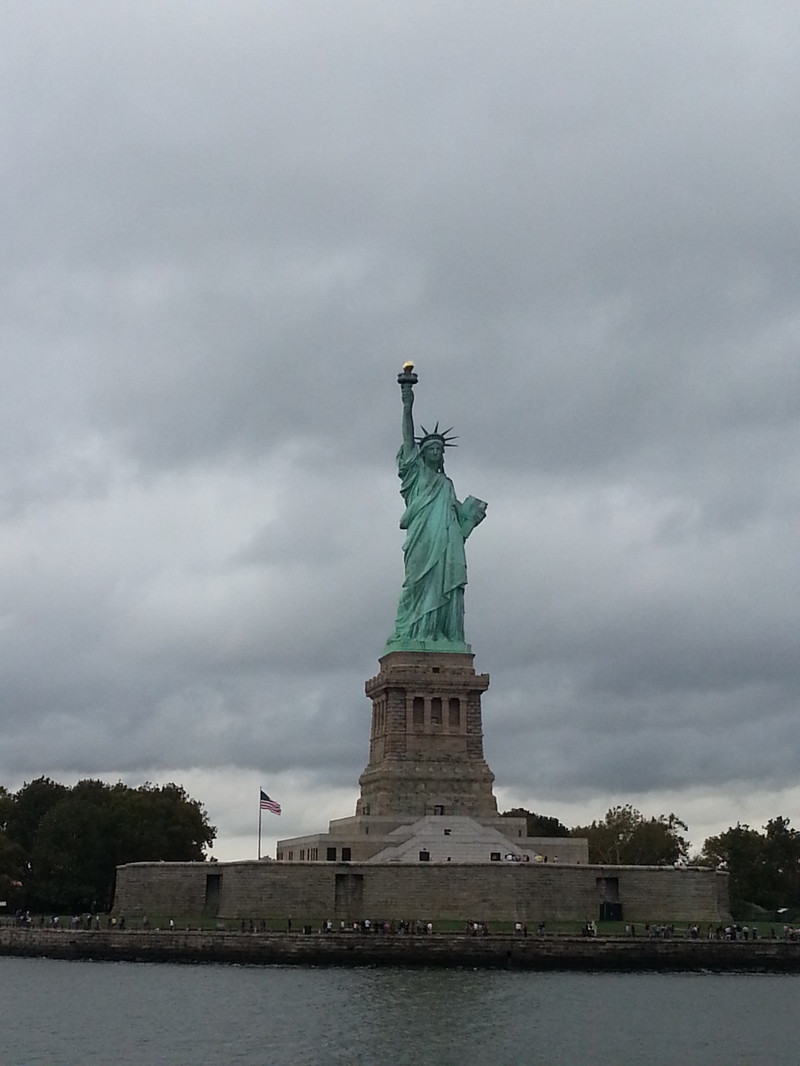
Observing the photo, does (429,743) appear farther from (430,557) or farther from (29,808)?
(29,808)

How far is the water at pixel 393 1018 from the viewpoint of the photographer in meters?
34.3

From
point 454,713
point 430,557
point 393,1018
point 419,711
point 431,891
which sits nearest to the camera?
point 393,1018

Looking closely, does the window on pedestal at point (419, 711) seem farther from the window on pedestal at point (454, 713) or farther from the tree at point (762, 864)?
the tree at point (762, 864)

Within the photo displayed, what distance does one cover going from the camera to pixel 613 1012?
41.3 metres

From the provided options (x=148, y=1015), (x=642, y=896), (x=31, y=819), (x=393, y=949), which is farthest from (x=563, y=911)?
(x=31, y=819)

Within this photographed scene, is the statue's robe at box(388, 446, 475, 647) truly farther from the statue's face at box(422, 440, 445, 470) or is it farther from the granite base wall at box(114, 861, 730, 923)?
the granite base wall at box(114, 861, 730, 923)

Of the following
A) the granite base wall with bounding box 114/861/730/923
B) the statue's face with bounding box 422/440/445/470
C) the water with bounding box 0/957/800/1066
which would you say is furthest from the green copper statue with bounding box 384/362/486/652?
the water with bounding box 0/957/800/1066

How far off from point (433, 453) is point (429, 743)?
1353 cm

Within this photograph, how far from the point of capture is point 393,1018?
39.2 m

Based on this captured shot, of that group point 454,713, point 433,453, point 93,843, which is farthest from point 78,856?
point 433,453

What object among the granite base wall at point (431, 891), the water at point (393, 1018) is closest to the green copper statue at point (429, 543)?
the granite base wall at point (431, 891)

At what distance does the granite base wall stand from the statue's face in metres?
21.2

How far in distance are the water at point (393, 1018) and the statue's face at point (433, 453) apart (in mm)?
27860

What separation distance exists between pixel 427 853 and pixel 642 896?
8.43 metres
